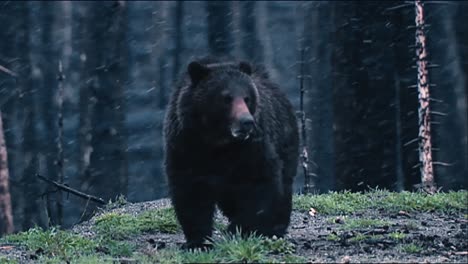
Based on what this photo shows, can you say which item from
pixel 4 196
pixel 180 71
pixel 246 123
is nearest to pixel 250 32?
pixel 180 71

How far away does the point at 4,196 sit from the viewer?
16.0m

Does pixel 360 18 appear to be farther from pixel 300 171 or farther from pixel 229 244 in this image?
pixel 229 244

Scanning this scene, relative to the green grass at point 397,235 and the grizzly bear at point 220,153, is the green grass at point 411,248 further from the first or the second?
the grizzly bear at point 220,153

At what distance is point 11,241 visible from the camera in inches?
357

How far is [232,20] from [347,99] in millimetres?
2371

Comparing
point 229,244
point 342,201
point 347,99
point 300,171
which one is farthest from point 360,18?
point 229,244

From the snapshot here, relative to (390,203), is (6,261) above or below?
below

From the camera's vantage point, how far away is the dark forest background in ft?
49.2

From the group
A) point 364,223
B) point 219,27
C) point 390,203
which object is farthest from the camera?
point 219,27

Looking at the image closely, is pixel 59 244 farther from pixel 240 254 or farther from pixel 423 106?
pixel 423 106

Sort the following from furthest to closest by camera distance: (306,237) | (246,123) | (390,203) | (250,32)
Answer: (250,32) < (390,203) < (306,237) < (246,123)

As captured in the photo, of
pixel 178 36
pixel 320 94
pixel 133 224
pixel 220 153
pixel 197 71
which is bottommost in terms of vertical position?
pixel 133 224

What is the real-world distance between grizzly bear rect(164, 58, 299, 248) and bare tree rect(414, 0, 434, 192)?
22.6 feet

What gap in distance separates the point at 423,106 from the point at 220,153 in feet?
24.3
